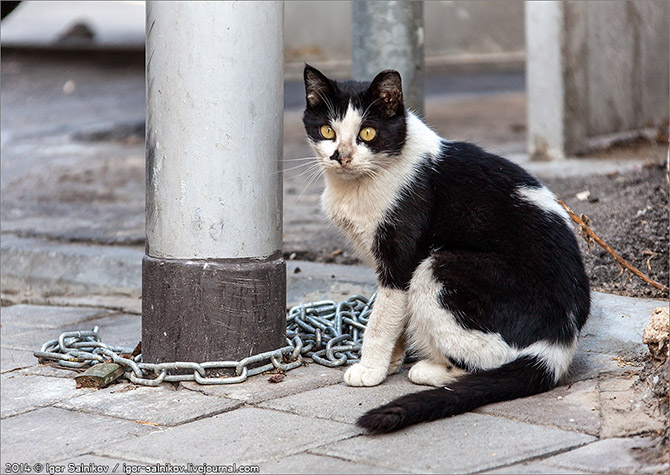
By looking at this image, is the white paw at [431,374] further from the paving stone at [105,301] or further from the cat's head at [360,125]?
the paving stone at [105,301]

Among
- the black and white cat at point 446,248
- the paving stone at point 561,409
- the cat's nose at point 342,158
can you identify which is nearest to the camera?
the paving stone at point 561,409

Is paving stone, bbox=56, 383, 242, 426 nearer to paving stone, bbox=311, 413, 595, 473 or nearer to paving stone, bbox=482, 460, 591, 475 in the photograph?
paving stone, bbox=311, 413, 595, 473

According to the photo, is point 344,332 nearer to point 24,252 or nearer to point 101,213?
point 24,252

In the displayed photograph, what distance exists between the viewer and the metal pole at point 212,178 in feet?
10.7

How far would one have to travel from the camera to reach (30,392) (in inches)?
134

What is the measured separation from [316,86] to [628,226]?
2059 millimetres

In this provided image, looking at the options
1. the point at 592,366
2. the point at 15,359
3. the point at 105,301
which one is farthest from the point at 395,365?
the point at 105,301

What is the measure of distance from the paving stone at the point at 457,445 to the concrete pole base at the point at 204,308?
825 mm

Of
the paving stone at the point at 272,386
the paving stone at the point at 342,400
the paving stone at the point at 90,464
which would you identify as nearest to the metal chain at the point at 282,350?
the paving stone at the point at 272,386

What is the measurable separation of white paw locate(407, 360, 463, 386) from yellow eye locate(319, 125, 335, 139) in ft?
3.16

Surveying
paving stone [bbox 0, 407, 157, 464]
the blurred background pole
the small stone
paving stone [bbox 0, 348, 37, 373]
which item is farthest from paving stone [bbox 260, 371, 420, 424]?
the blurred background pole

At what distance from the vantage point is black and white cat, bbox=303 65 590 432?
126 inches

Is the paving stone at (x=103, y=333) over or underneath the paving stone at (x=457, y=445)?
underneath

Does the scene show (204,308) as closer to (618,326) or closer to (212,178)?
(212,178)
